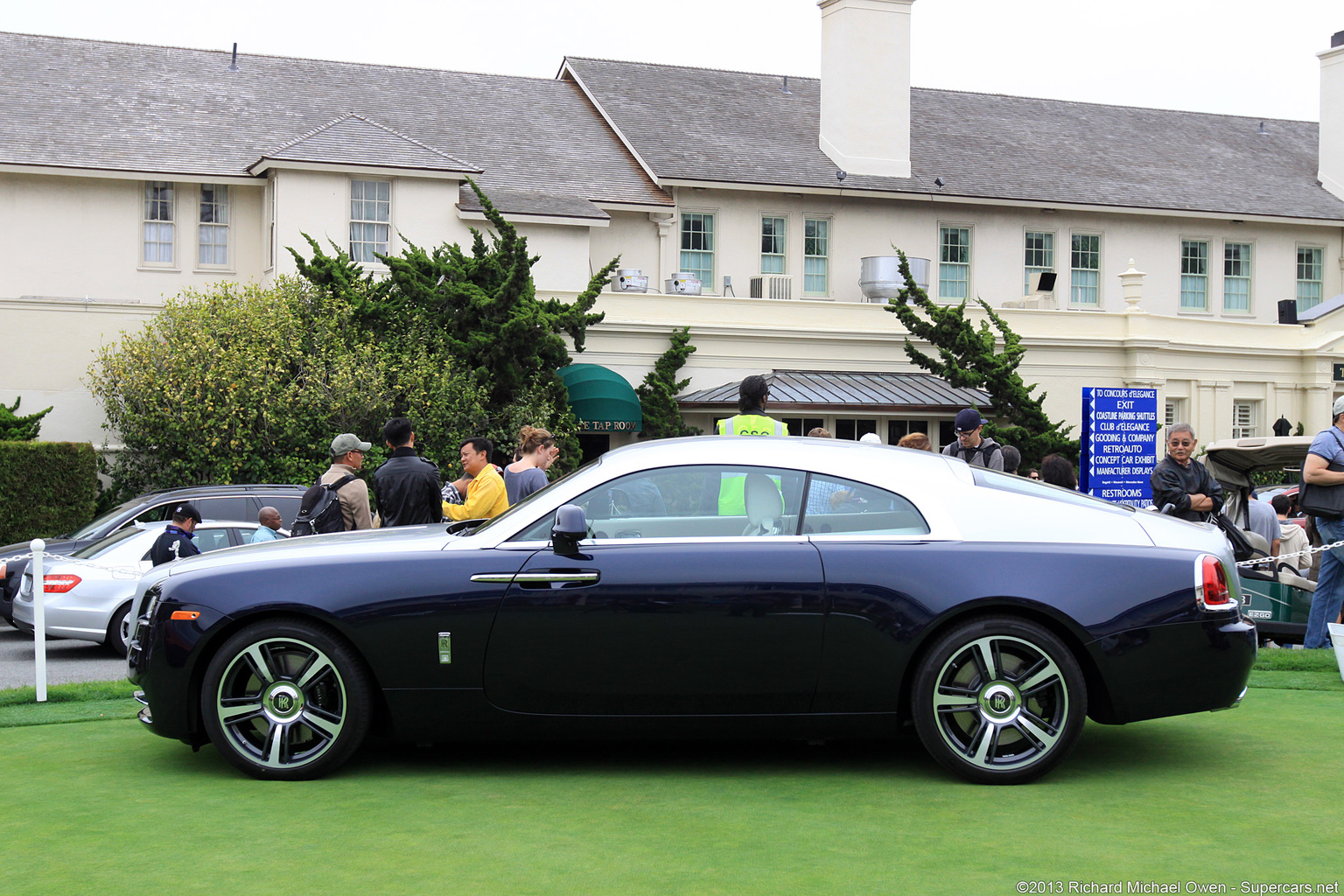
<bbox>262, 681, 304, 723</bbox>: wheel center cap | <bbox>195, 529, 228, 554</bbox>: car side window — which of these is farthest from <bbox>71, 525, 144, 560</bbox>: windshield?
<bbox>262, 681, 304, 723</bbox>: wheel center cap

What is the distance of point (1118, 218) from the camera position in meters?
32.8

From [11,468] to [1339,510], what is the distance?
672 inches

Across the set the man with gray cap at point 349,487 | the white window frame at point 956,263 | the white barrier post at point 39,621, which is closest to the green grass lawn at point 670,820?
the white barrier post at point 39,621

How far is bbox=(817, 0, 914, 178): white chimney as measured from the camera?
31000 mm

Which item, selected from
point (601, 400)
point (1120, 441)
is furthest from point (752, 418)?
point (601, 400)

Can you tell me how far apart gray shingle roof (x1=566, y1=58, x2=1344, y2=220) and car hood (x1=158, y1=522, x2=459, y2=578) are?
23.0m

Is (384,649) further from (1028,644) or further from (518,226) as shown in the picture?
(518,226)

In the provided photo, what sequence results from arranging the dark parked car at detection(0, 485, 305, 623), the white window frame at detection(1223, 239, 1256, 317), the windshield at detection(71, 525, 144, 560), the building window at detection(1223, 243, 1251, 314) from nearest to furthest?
1. the windshield at detection(71, 525, 144, 560)
2. the dark parked car at detection(0, 485, 305, 623)
3. the white window frame at detection(1223, 239, 1256, 317)
4. the building window at detection(1223, 243, 1251, 314)

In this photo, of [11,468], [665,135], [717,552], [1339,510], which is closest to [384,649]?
[717,552]

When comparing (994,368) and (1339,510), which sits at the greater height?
(994,368)

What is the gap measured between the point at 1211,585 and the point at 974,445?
4.71 m

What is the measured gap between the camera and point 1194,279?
33.8 metres

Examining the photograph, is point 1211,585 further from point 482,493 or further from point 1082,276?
point 1082,276

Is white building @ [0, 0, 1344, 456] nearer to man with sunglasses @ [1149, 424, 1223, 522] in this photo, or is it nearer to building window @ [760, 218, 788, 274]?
building window @ [760, 218, 788, 274]
